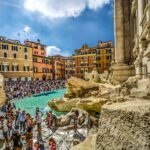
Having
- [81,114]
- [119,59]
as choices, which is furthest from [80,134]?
[119,59]

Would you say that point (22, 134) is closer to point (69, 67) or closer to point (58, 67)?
point (58, 67)

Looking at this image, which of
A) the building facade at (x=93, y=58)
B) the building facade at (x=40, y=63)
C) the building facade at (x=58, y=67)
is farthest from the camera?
the building facade at (x=58, y=67)

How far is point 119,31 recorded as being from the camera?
1969 centimetres

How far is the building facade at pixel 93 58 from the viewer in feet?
251

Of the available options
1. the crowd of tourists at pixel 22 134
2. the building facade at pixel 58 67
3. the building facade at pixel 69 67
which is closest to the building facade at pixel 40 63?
the building facade at pixel 58 67

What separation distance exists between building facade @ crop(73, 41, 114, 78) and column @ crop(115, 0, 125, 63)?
55.6 meters

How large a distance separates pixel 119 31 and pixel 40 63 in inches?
2104

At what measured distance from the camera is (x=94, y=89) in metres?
24.6

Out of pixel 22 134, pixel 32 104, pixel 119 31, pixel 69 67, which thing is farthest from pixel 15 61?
pixel 22 134

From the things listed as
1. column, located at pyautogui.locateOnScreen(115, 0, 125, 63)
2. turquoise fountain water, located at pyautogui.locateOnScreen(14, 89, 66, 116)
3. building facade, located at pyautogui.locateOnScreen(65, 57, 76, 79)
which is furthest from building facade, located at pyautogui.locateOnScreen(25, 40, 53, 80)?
column, located at pyautogui.locateOnScreen(115, 0, 125, 63)

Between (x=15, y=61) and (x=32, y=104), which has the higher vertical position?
(x=15, y=61)

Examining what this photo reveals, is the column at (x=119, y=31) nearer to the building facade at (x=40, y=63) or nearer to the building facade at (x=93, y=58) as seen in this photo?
the building facade at (x=40, y=63)

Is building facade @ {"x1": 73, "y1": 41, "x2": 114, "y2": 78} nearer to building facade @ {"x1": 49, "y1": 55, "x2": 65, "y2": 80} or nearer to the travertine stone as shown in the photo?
building facade @ {"x1": 49, "y1": 55, "x2": 65, "y2": 80}

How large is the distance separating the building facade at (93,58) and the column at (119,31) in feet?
182
